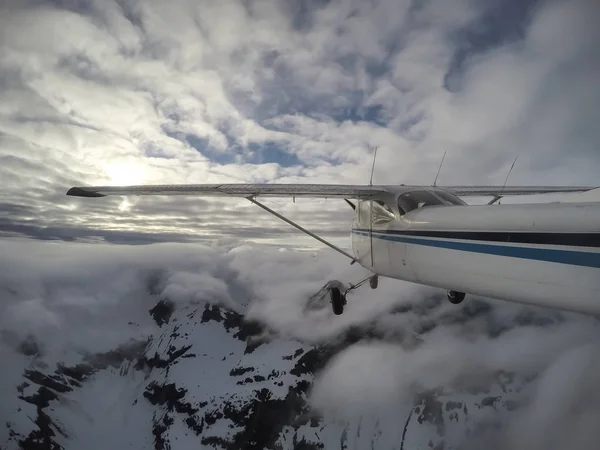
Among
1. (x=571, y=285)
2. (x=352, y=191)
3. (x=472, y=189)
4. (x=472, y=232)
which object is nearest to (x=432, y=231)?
(x=472, y=232)

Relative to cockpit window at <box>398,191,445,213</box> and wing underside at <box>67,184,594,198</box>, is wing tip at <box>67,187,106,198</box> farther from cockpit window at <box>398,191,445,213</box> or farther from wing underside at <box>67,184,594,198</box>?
cockpit window at <box>398,191,445,213</box>

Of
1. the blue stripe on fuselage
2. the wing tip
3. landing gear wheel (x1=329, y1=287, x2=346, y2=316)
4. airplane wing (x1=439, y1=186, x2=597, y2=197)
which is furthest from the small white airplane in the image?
airplane wing (x1=439, y1=186, x2=597, y2=197)

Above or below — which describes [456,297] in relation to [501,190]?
below

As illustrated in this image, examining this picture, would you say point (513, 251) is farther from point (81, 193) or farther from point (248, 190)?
point (81, 193)

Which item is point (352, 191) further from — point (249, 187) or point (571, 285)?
point (571, 285)

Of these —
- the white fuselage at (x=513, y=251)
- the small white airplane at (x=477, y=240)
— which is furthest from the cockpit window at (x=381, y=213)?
the white fuselage at (x=513, y=251)

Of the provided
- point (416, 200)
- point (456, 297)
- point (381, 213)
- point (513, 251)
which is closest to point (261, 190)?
point (381, 213)

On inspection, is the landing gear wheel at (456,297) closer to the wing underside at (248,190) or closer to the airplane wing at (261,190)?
the wing underside at (248,190)
